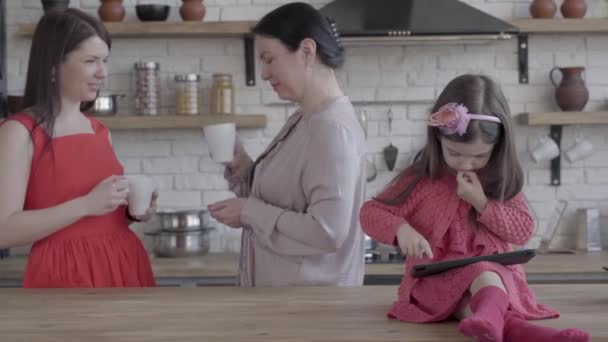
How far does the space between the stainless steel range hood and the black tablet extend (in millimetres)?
2366

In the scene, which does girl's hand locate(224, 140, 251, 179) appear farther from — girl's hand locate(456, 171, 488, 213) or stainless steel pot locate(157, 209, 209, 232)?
stainless steel pot locate(157, 209, 209, 232)

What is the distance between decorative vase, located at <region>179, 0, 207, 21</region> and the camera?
176 inches

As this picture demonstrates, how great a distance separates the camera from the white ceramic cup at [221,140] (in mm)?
2686

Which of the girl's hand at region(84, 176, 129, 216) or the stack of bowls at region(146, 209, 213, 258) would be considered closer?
the girl's hand at region(84, 176, 129, 216)

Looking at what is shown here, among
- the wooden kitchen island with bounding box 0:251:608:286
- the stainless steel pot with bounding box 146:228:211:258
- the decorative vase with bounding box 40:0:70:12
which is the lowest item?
the wooden kitchen island with bounding box 0:251:608:286

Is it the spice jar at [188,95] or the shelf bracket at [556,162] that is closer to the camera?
the spice jar at [188,95]

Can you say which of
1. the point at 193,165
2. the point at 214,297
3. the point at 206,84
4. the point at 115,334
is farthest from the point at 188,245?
the point at 115,334

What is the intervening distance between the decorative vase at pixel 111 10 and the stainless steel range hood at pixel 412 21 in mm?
955

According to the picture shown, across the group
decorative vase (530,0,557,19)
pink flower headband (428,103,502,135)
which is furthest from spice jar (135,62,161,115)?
pink flower headband (428,103,502,135)

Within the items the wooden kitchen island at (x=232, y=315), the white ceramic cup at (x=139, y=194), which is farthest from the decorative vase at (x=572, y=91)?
the white ceramic cup at (x=139, y=194)

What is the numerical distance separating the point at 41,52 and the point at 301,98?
2.44 ft

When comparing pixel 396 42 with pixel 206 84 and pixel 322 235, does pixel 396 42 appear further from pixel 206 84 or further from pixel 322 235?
pixel 322 235

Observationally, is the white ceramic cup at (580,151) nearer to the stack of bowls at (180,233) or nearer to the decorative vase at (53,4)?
the stack of bowls at (180,233)

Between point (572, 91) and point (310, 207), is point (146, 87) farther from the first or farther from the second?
point (310, 207)
